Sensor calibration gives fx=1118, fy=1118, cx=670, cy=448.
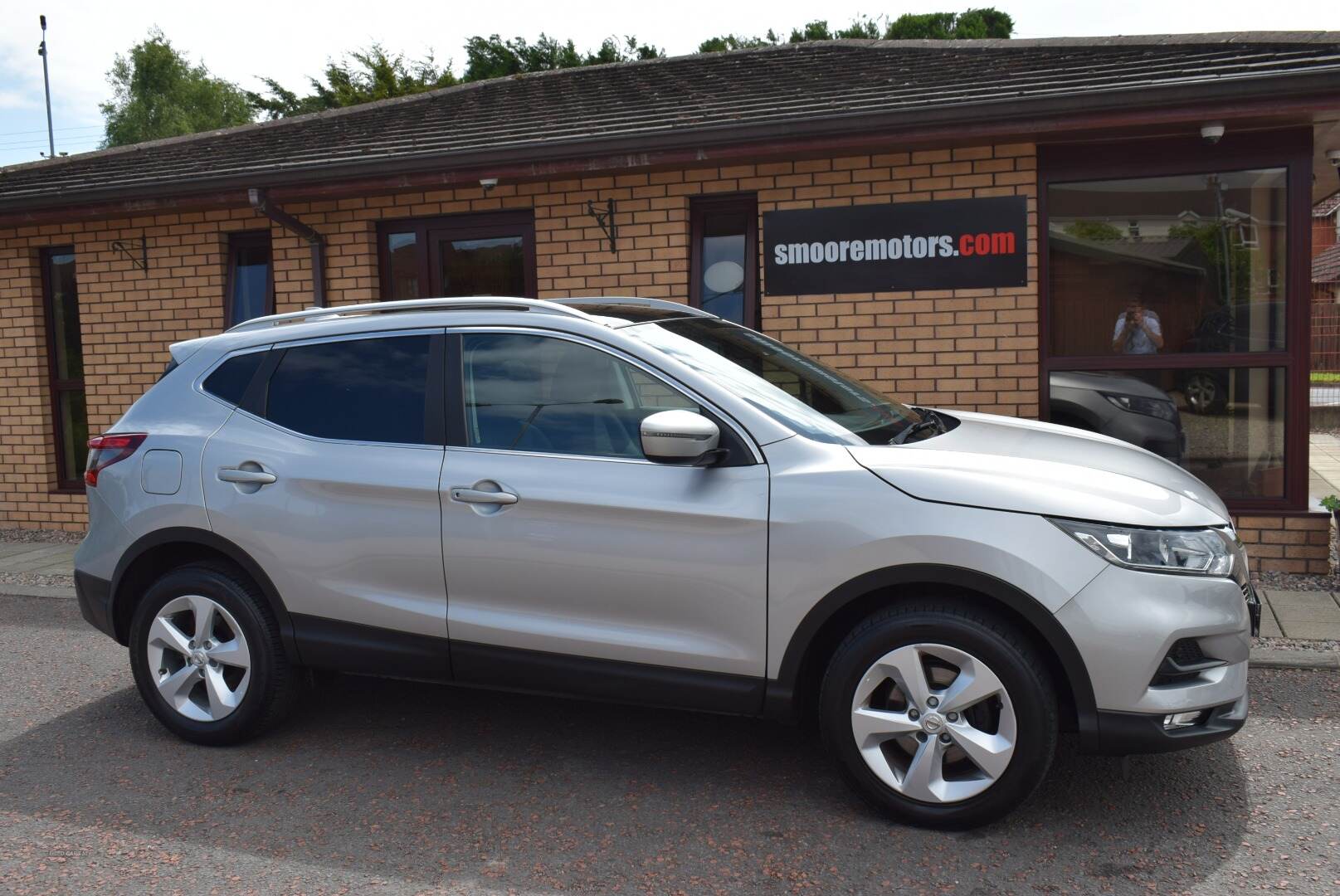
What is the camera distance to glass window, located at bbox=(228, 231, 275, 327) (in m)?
9.46

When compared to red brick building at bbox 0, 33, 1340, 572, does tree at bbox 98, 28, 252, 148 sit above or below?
above

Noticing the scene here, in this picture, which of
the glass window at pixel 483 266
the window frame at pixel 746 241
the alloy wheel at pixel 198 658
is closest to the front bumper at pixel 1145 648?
the alloy wheel at pixel 198 658

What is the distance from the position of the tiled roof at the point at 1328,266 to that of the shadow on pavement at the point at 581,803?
31.8 m

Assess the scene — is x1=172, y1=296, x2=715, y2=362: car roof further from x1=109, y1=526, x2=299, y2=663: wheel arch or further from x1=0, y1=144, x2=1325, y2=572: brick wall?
x1=0, y1=144, x2=1325, y2=572: brick wall

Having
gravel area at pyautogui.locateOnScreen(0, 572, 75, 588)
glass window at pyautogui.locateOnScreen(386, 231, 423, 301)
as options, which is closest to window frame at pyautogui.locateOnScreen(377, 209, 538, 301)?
glass window at pyautogui.locateOnScreen(386, 231, 423, 301)

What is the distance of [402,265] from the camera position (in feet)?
29.7

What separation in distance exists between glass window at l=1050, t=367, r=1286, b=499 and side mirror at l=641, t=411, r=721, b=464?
4.49 metres

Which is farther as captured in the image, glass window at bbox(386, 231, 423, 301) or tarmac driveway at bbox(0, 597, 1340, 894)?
glass window at bbox(386, 231, 423, 301)

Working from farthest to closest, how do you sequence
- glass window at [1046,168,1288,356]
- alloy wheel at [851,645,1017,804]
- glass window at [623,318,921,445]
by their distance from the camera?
glass window at [1046,168,1288,356] < glass window at [623,318,921,445] < alloy wheel at [851,645,1017,804]

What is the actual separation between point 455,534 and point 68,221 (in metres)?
7.37

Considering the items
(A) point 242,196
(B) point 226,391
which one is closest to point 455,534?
(B) point 226,391

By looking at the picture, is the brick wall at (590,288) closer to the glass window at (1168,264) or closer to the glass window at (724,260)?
the glass window at (724,260)

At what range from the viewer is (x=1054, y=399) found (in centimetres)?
741

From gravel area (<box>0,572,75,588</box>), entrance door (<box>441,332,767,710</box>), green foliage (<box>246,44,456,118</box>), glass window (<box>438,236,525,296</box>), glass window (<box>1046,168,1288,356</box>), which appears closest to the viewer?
entrance door (<box>441,332,767,710</box>)
